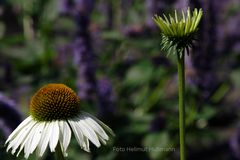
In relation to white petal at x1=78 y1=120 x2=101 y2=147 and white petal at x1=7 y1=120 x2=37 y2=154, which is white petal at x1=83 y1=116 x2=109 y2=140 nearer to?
white petal at x1=78 y1=120 x2=101 y2=147

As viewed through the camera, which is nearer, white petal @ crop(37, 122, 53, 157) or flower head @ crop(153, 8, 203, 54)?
flower head @ crop(153, 8, 203, 54)

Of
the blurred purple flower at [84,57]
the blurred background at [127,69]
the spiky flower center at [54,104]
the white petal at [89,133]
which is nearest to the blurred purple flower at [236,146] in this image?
the blurred background at [127,69]

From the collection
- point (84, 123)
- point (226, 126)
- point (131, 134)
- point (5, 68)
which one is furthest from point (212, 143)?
point (84, 123)

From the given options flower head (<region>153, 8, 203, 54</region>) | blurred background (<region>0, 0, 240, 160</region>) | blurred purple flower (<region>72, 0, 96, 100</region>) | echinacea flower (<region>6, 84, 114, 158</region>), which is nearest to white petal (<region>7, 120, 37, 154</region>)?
echinacea flower (<region>6, 84, 114, 158</region>)

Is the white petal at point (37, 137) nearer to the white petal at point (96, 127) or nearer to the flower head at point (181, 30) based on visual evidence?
the white petal at point (96, 127)

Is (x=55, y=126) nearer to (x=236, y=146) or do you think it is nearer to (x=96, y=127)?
(x=96, y=127)

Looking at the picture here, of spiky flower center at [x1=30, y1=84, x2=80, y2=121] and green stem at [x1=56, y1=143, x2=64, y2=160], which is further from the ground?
spiky flower center at [x1=30, y1=84, x2=80, y2=121]
